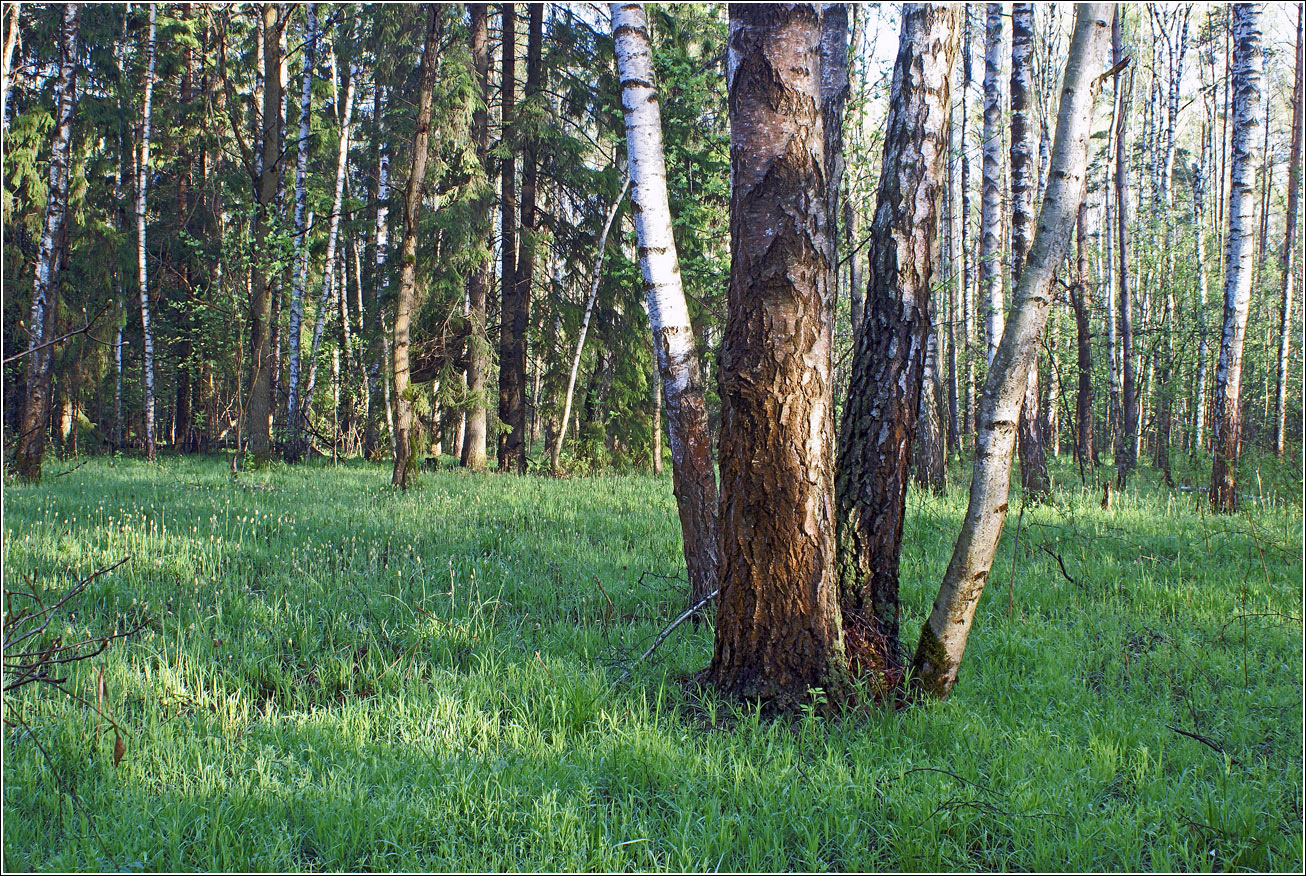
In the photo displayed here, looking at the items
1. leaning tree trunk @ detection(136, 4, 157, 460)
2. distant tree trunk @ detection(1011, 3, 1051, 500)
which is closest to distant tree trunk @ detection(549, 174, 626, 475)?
distant tree trunk @ detection(1011, 3, 1051, 500)

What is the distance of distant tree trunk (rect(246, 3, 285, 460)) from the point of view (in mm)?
14617

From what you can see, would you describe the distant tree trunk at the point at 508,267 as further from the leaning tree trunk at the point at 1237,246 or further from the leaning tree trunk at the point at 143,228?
the leaning tree trunk at the point at 1237,246

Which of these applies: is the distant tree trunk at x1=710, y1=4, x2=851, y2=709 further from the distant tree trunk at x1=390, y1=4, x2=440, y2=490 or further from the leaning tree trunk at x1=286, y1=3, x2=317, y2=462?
the leaning tree trunk at x1=286, y1=3, x2=317, y2=462

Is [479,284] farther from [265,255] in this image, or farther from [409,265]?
[409,265]

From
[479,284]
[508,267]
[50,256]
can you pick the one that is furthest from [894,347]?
[479,284]

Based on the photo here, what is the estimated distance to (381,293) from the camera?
14.8 meters

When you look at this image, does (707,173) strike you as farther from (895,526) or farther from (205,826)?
(205,826)

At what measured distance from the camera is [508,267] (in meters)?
14.5

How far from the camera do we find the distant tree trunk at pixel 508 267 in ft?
46.6

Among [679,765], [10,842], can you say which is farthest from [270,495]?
[679,765]

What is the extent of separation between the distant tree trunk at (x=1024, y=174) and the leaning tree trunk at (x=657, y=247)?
636 cm

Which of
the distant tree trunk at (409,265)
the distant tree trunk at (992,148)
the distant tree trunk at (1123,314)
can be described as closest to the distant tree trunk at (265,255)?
the distant tree trunk at (409,265)

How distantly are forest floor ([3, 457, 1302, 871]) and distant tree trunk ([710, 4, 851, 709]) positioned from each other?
0.39m

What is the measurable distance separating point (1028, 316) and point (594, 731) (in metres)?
2.61
